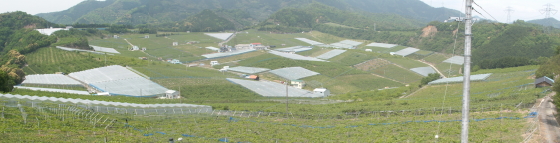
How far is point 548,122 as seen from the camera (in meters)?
17.6

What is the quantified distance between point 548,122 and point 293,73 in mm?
38990

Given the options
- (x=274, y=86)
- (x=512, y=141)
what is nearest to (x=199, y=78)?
(x=274, y=86)

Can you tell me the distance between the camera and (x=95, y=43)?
2864 inches

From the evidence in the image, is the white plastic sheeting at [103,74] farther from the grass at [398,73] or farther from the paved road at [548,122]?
the paved road at [548,122]

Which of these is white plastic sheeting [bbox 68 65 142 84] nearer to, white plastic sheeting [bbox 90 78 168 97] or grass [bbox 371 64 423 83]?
white plastic sheeting [bbox 90 78 168 97]

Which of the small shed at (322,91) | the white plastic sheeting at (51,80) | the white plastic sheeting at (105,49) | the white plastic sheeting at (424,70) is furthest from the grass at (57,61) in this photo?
the white plastic sheeting at (424,70)

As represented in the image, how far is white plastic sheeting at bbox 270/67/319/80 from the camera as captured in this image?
53.6 metres

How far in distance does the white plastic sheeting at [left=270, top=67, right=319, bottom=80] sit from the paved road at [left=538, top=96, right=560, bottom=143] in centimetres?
3331

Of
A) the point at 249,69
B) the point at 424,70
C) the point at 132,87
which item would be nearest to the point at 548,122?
the point at 132,87

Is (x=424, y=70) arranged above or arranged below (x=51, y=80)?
above

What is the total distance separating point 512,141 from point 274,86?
107ft

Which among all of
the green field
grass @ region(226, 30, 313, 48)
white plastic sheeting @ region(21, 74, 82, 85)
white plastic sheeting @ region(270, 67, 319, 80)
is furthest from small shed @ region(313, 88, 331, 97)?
grass @ region(226, 30, 313, 48)

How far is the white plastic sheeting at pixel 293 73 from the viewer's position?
5364 cm

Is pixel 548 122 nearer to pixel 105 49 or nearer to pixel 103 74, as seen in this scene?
pixel 103 74
